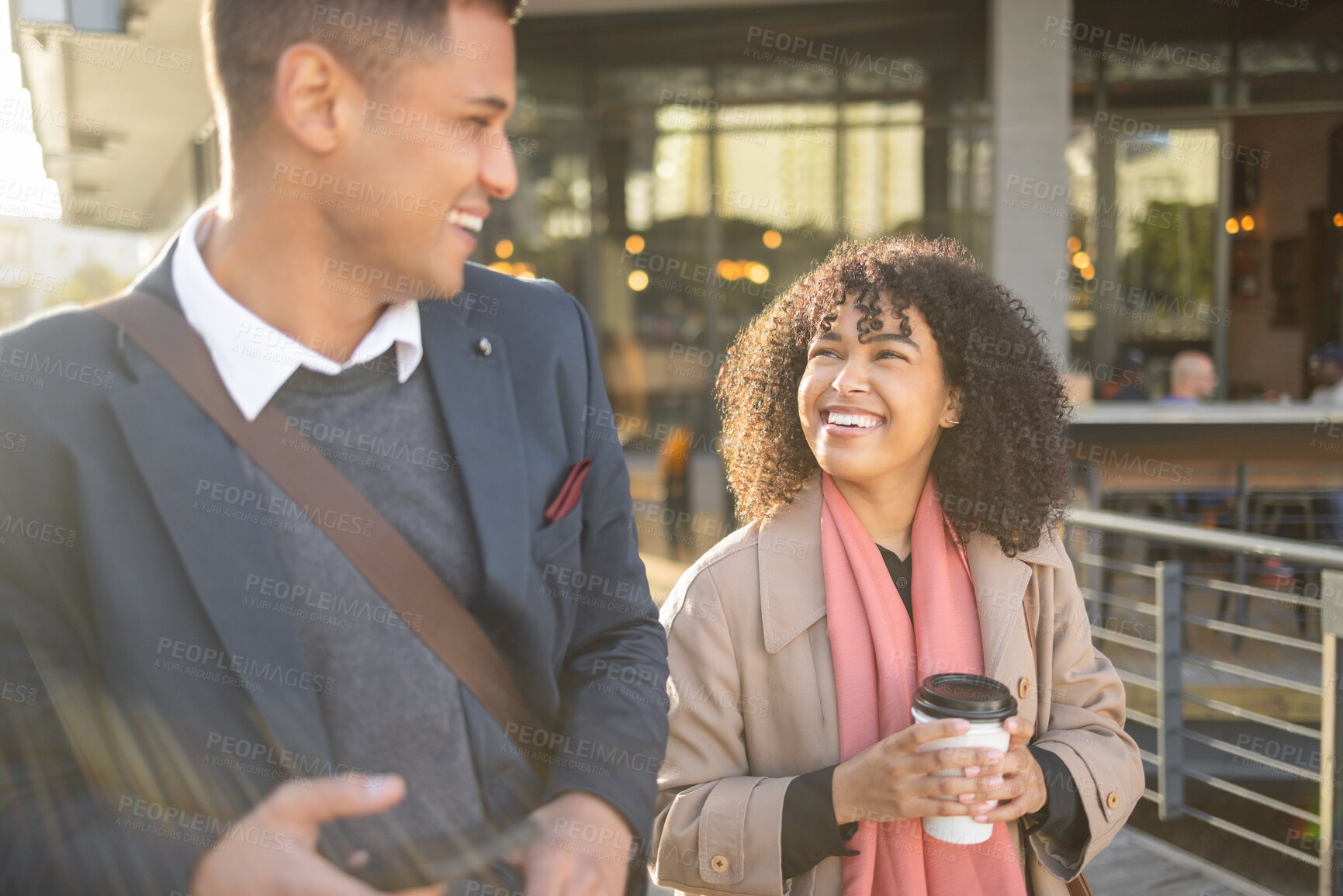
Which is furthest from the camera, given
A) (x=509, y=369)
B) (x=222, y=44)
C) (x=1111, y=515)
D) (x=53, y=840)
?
(x=1111, y=515)

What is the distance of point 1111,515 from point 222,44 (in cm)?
394

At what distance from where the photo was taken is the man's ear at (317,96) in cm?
107

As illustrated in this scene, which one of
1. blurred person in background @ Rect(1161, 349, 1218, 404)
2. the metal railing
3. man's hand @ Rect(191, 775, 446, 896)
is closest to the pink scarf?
man's hand @ Rect(191, 775, 446, 896)

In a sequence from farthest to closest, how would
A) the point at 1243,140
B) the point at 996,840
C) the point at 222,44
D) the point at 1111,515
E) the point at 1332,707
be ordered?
the point at 1243,140 → the point at 1111,515 → the point at 1332,707 → the point at 996,840 → the point at 222,44

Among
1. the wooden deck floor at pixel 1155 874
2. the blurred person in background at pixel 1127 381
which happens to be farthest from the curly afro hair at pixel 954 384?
the blurred person in background at pixel 1127 381

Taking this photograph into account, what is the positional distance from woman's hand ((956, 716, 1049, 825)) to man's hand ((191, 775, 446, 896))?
3.26 ft

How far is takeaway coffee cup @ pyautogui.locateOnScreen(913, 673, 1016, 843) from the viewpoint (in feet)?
5.16

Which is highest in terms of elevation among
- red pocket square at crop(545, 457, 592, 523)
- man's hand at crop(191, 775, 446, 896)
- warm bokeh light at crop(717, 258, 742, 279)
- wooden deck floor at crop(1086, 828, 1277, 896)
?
warm bokeh light at crop(717, 258, 742, 279)

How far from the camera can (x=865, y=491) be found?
6.79 feet

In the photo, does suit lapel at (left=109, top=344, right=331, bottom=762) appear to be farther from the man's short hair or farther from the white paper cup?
the white paper cup

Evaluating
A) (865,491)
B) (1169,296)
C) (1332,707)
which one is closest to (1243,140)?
(1169,296)

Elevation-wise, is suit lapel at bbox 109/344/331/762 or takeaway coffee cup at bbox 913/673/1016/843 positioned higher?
suit lapel at bbox 109/344/331/762

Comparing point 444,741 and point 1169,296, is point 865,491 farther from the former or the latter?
point 1169,296

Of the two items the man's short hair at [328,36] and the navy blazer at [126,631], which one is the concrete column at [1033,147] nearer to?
the man's short hair at [328,36]
